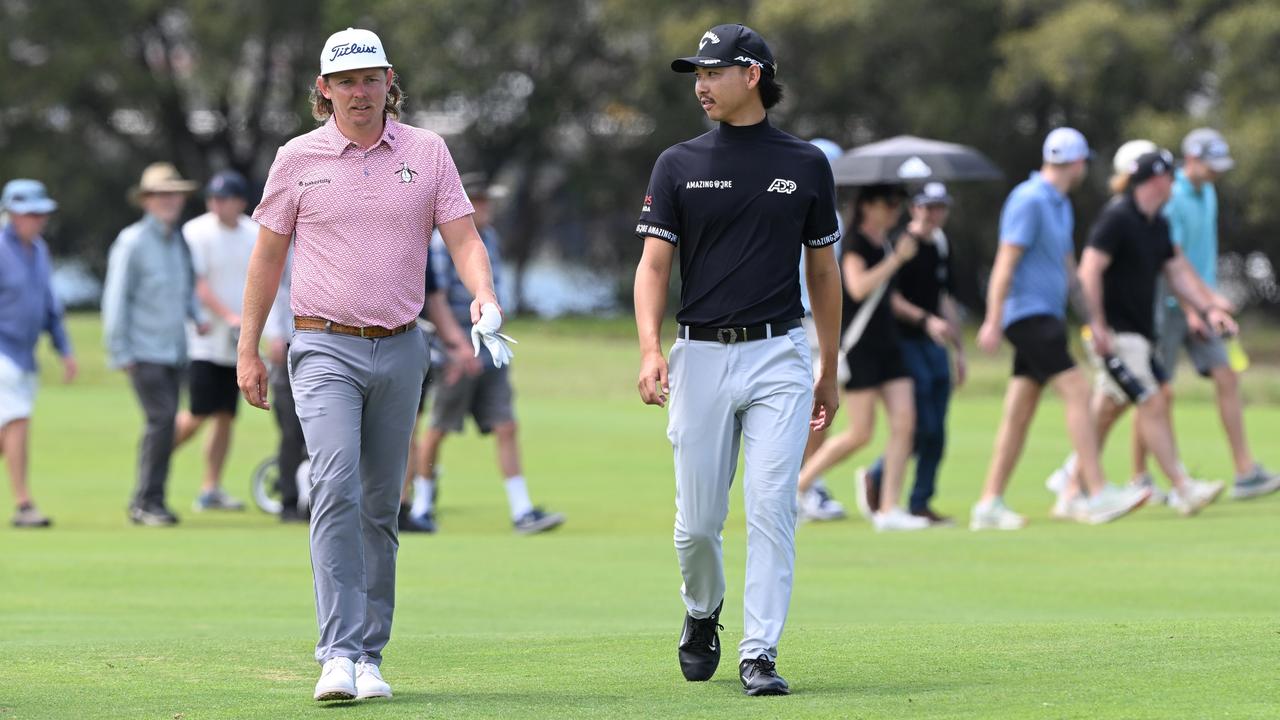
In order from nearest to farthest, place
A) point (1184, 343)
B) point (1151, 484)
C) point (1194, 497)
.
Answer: point (1194, 497)
point (1151, 484)
point (1184, 343)

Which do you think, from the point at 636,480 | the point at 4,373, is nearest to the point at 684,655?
the point at 4,373

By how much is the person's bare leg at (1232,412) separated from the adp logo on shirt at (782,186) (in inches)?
309

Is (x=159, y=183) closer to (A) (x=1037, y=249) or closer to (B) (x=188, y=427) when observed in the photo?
(B) (x=188, y=427)

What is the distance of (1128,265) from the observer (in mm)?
13219

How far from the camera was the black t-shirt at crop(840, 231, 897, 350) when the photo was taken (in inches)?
513

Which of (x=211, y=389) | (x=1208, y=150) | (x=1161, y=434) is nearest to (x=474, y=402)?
(x=211, y=389)

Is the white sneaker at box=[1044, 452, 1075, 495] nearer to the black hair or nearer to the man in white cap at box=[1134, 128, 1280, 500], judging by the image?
the man in white cap at box=[1134, 128, 1280, 500]

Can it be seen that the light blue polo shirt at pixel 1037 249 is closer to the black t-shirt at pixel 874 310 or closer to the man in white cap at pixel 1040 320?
the man in white cap at pixel 1040 320

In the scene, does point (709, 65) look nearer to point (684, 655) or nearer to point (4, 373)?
point (684, 655)

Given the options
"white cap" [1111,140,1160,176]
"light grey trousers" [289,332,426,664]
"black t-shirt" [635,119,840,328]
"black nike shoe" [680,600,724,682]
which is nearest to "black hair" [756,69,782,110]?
"black t-shirt" [635,119,840,328]

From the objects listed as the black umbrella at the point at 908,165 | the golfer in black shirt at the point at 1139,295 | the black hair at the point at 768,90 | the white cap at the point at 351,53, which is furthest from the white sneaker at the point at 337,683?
the golfer in black shirt at the point at 1139,295

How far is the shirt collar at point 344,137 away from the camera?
22.1 feet

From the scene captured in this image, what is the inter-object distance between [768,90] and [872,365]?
6278 millimetres

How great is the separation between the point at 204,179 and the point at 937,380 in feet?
124
